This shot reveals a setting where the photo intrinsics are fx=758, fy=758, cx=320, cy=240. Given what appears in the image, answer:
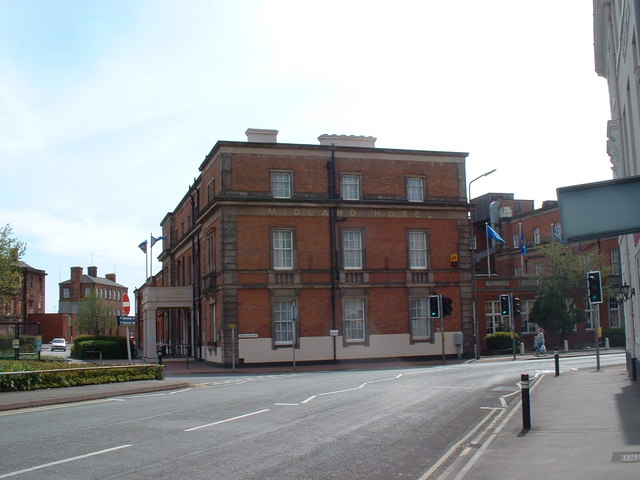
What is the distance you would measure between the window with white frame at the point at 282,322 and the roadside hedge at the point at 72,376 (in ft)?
39.0

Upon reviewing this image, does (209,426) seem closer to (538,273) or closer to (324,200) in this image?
(324,200)

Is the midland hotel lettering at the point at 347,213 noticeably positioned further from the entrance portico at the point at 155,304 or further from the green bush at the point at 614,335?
the green bush at the point at 614,335

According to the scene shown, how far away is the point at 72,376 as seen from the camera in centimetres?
2419

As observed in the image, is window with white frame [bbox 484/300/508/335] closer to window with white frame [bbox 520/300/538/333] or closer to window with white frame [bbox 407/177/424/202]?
window with white frame [bbox 520/300/538/333]

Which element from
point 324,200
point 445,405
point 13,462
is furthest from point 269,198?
point 13,462

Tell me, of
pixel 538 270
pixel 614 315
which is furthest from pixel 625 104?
pixel 614 315

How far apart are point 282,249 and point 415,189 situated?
27.7 feet

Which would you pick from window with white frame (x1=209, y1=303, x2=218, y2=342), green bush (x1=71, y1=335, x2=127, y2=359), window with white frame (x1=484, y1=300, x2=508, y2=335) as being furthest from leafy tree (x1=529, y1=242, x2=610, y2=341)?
green bush (x1=71, y1=335, x2=127, y2=359)

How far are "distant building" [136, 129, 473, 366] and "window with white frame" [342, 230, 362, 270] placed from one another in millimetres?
54

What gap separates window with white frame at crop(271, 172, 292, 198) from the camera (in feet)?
131

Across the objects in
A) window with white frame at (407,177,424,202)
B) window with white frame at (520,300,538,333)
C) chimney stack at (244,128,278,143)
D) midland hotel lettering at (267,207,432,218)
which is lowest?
window with white frame at (520,300,538,333)

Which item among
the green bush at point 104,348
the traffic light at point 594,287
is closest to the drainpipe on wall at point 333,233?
the traffic light at point 594,287

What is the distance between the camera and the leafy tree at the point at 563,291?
4953 cm

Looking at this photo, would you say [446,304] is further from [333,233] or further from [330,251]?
[333,233]
